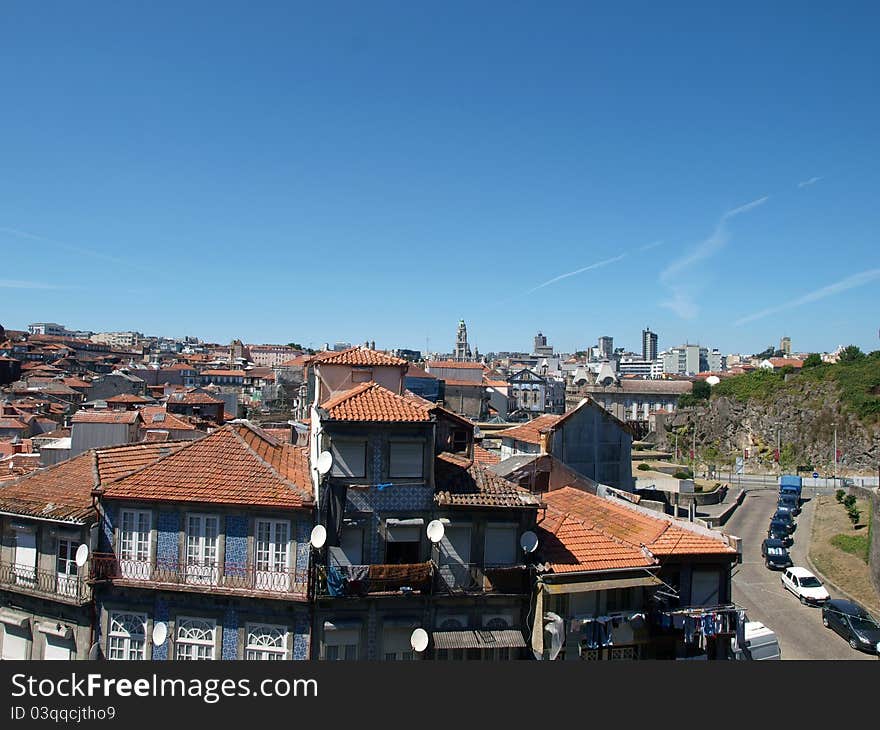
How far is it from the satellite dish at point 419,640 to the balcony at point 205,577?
120 inches

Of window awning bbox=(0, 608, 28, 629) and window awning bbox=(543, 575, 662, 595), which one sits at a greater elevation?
window awning bbox=(543, 575, 662, 595)

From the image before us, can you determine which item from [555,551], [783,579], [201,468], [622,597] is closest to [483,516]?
[555,551]

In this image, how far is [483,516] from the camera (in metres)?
19.9

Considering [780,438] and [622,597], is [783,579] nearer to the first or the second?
[622,597]

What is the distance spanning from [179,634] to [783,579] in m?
30.7

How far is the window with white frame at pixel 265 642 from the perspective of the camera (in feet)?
59.9

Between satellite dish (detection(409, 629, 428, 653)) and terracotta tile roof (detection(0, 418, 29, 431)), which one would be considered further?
terracotta tile roof (detection(0, 418, 29, 431))

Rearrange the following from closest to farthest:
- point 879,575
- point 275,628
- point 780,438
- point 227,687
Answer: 1. point 227,687
2. point 275,628
3. point 879,575
4. point 780,438

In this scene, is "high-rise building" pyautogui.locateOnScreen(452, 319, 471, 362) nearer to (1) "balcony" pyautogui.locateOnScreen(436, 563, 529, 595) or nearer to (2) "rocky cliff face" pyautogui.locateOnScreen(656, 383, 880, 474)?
(2) "rocky cliff face" pyautogui.locateOnScreen(656, 383, 880, 474)

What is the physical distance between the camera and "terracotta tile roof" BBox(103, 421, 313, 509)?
1877 cm

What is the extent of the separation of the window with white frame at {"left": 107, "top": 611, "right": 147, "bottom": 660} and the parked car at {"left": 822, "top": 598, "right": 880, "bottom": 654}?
26387 millimetres

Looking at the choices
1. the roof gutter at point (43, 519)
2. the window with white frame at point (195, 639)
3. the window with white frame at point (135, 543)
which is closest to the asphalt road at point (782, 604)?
the window with white frame at point (195, 639)

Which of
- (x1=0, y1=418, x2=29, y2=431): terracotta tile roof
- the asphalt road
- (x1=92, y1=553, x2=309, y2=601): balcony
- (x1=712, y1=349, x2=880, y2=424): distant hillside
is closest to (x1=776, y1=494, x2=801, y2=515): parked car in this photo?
the asphalt road

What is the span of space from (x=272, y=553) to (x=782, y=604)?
26486mm
